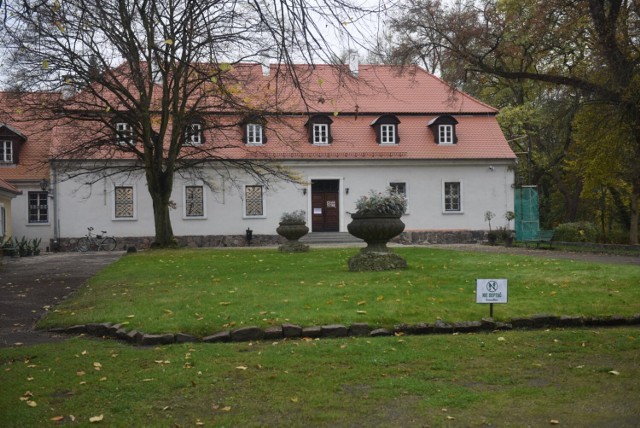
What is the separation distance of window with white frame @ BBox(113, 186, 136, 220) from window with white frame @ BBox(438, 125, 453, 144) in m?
17.3

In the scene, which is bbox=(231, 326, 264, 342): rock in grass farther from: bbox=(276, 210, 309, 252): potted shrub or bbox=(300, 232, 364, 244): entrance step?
bbox=(300, 232, 364, 244): entrance step

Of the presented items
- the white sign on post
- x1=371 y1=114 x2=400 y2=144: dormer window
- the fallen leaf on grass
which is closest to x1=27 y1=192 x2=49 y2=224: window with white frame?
x1=371 y1=114 x2=400 y2=144: dormer window

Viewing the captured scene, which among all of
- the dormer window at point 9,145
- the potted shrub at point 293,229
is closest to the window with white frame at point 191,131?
the potted shrub at point 293,229

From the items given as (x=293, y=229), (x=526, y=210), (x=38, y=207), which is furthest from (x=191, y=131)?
(x=526, y=210)

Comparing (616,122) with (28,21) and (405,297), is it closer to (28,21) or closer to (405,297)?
(405,297)

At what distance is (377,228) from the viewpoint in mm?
15680

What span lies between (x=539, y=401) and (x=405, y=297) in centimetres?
536

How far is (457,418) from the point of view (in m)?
5.17

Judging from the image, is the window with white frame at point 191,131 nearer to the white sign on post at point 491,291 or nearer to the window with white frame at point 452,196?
the window with white frame at point 452,196

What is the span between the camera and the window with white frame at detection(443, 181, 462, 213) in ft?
124

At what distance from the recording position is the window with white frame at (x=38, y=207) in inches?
1415

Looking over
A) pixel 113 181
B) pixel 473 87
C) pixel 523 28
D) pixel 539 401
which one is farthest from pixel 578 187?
pixel 539 401

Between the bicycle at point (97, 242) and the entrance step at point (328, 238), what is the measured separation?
975 centimetres

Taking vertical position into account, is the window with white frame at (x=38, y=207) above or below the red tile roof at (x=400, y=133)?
below
